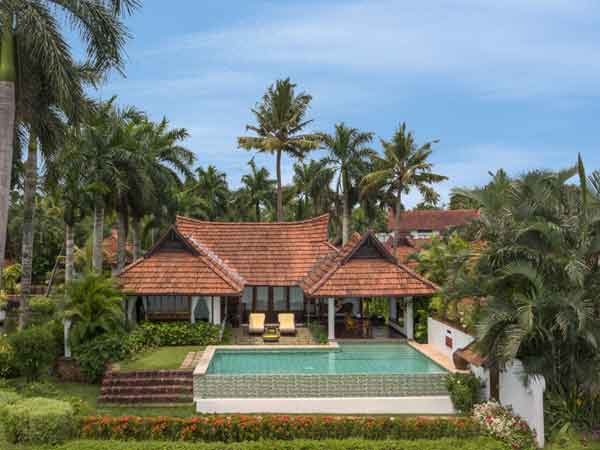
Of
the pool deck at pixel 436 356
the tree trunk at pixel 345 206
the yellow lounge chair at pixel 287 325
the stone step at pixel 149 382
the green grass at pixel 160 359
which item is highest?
the tree trunk at pixel 345 206

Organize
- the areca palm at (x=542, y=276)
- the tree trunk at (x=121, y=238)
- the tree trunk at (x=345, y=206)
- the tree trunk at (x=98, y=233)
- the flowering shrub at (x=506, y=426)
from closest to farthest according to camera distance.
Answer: the areca palm at (x=542, y=276), the flowering shrub at (x=506, y=426), the tree trunk at (x=98, y=233), the tree trunk at (x=121, y=238), the tree trunk at (x=345, y=206)

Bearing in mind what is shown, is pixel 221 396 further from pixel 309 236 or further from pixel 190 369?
pixel 309 236

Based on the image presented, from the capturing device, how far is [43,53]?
13227mm

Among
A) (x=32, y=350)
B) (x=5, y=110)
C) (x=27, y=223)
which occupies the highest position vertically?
(x=5, y=110)

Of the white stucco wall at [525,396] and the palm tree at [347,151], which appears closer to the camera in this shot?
the white stucco wall at [525,396]

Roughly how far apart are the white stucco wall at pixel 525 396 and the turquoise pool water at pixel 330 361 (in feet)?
9.71

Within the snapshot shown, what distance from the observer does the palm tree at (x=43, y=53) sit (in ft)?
41.9

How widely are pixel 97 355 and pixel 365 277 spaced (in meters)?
10.6

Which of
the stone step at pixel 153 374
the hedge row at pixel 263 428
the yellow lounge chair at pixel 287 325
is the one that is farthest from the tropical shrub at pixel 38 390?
the yellow lounge chair at pixel 287 325

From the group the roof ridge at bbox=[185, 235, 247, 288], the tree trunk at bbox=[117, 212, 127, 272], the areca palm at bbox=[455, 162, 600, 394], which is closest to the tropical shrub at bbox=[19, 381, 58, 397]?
the roof ridge at bbox=[185, 235, 247, 288]

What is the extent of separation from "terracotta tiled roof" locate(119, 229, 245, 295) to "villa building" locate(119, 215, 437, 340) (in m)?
0.04

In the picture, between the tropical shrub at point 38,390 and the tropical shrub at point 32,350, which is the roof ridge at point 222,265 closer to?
the tropical shrub at point 32,350

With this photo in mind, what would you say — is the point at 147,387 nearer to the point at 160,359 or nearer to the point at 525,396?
the point at 160,359

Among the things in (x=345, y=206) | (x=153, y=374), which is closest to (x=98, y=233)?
(x=153, y=374)
